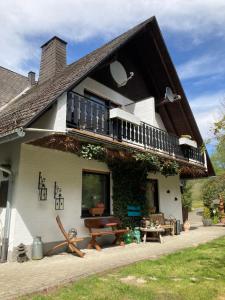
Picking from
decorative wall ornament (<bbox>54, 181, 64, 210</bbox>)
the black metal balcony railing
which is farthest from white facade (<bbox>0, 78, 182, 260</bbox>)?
the black metal balcony railing

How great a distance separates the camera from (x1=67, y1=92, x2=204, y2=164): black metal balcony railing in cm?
753

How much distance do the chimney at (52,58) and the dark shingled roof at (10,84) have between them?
1.35m

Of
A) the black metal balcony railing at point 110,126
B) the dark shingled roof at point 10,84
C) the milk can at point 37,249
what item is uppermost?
the dark shingled roof at point 10,84

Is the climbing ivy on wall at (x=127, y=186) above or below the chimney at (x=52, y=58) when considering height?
below

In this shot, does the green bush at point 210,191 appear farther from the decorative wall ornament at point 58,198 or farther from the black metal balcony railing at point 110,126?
the decorative wall ornament at point 58,198

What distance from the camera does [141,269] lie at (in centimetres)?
577

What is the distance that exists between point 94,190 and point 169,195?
5185mm

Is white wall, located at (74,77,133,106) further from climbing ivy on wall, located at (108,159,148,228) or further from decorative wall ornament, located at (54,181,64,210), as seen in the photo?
decorative wall ornament, located at (54,181,64,210)

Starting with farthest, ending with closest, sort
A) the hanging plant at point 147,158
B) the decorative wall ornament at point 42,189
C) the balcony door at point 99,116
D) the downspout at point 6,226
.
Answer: the hanging plant at point 147,158 → the balcony door at point 99,116 → the decorative wall ornament at point 42,189 → the downspout at point 6,226

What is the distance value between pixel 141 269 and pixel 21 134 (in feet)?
12.0

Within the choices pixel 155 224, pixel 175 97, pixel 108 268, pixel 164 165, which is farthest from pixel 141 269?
pixel 175 97

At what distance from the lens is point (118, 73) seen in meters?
11.1

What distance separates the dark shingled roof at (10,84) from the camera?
12.7m

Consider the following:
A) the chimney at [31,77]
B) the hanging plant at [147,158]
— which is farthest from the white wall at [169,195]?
the chimney at [31,77]
